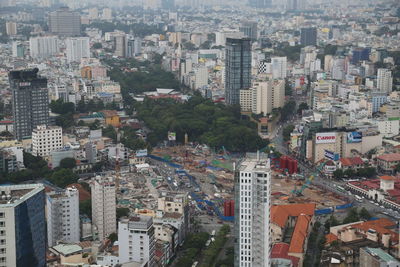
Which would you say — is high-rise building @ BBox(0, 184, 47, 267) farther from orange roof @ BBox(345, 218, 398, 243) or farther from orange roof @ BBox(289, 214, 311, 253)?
orange roof @ BBox(345, 218, 398, 243)

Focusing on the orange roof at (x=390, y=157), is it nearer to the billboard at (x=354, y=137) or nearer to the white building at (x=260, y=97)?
the billboard at (x=354, y=137)

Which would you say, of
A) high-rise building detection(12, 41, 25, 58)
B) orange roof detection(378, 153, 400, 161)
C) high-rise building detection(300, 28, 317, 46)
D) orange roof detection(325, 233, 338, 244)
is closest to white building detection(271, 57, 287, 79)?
high-rise building detection(300, 28, 317, 46)

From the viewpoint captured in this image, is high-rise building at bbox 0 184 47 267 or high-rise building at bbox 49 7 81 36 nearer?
high-rise building at bbox 0 184 47 267

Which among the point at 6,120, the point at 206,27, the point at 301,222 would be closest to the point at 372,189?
the point at 301,222

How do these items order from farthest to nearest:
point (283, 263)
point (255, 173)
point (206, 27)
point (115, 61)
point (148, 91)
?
point (206, 27)
point (115, 61)
point (148, 91)
point (283, 263)
point (255, 173)

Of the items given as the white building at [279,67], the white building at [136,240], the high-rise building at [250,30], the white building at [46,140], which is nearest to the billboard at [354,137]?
the white building at [46,140]

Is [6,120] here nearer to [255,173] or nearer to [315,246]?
[315,246]

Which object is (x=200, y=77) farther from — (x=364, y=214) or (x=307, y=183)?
(x=364, y=214)
